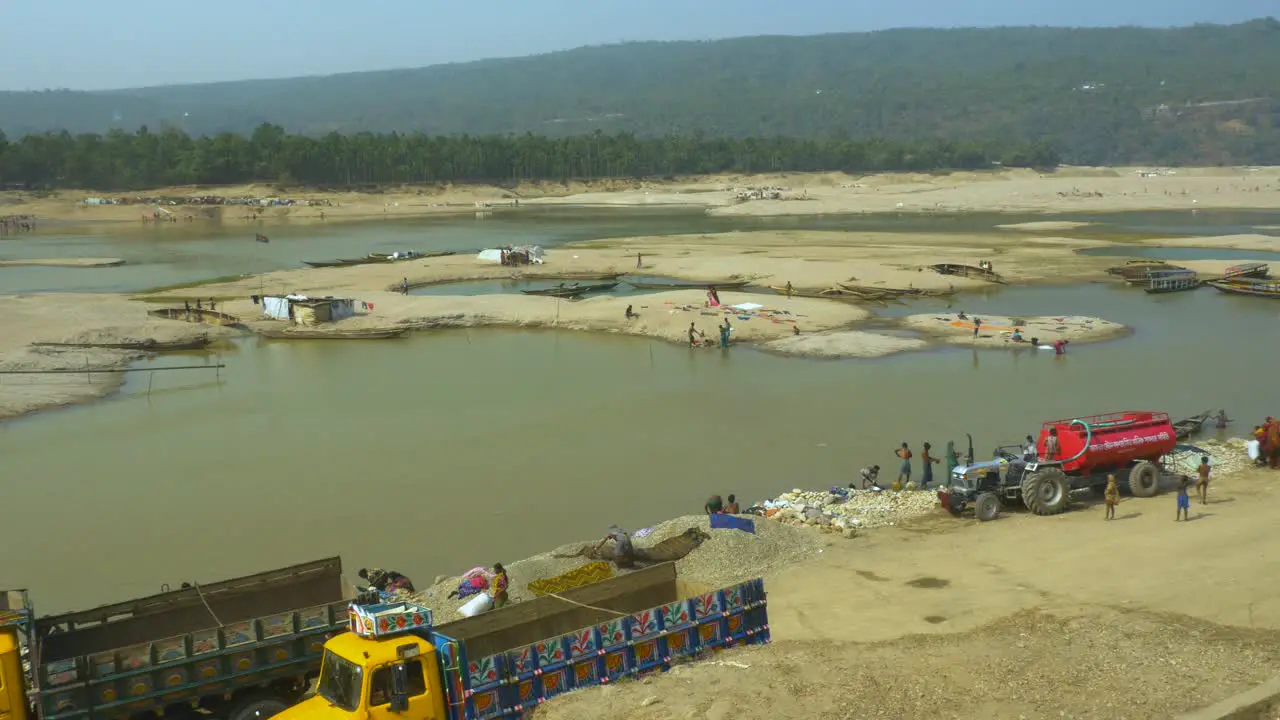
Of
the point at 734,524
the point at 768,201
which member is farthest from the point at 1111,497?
the point at 768,201

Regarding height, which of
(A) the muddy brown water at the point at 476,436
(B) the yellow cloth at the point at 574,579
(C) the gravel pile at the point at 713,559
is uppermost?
(B) the yellow cloth at the point at 574,579

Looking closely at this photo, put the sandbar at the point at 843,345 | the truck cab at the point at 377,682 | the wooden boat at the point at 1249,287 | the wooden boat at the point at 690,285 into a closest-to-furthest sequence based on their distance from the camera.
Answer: the truck cab at the point at 377,682, the sandbar at the point at 843,345, the wooden boat at the point at 1249,287, the wooden boat at the point at 690,285

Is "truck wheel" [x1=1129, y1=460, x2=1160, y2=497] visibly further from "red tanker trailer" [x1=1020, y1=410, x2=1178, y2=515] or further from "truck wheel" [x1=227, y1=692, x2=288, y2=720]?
"truck wheel" [x1=227, y1=692, x2=288, y2=720]

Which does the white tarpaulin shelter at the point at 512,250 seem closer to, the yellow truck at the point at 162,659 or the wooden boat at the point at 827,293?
the wooden boat at the point at 827,293

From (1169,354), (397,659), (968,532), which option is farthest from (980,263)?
(397,659)

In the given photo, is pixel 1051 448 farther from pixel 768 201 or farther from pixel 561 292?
pixel 768 201

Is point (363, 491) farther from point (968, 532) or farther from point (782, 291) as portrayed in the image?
point (782, 291)

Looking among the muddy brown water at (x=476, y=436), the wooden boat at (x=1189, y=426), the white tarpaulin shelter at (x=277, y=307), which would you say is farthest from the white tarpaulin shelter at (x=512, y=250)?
the wooden boat at (x=1189, y=426)

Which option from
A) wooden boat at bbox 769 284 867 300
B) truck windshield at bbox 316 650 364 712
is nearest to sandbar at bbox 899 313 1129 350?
wooden boat at bbox 769 284 867 300
